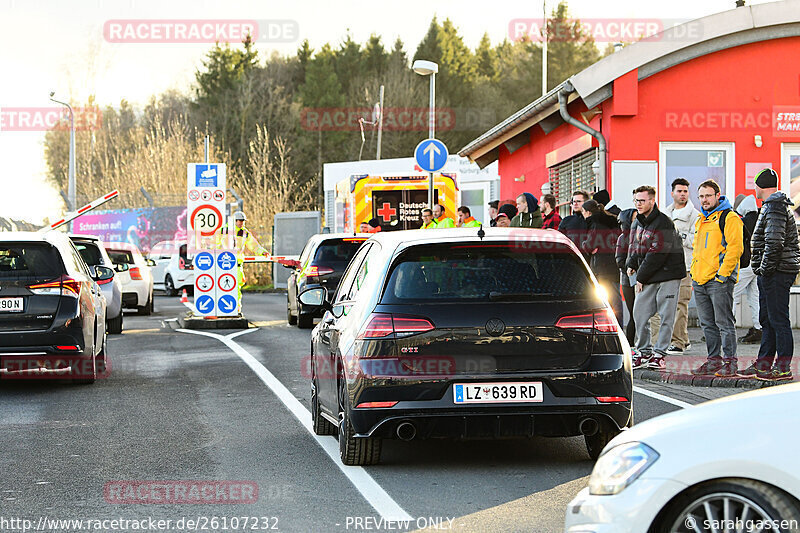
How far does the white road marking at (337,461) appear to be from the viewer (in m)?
6.10

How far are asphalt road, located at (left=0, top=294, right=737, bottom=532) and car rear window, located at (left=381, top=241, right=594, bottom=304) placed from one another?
109 centimetres

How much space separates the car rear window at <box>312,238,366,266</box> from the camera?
64.5 ft

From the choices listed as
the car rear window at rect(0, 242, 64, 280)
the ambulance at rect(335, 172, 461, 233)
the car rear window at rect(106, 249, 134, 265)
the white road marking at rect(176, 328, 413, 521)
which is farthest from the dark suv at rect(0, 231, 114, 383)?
the ambulance at rect(335, 172, 461, 233)

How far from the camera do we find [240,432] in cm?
876

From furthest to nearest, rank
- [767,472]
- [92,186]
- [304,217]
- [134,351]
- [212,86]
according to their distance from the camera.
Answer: [212,86]
[92,186]
[304,217]
[134,351]
[767,472]

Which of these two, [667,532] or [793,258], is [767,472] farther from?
[793,258]

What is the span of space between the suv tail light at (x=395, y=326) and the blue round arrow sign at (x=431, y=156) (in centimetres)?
1567

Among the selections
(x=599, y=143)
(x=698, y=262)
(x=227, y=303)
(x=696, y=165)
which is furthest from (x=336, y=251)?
(x=698, y=262)

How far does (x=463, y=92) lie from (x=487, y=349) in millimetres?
77182

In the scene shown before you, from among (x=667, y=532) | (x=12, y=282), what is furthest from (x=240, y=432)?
(x=667, y=532)

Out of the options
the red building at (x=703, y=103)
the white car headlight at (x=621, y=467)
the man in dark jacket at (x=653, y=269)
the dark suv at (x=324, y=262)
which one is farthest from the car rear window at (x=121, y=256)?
the white car headlight at (x=621, y=467)

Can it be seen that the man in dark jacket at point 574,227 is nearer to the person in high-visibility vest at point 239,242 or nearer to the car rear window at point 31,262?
the car rear window at point 31,262

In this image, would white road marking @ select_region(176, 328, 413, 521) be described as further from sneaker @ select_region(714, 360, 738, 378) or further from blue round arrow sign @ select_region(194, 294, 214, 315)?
blue round arrow sign @ select_region(194, 294, 214, 315)

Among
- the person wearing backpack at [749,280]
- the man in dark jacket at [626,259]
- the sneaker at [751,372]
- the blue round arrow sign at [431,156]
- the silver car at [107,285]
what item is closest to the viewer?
the sneaker at [751,372]
